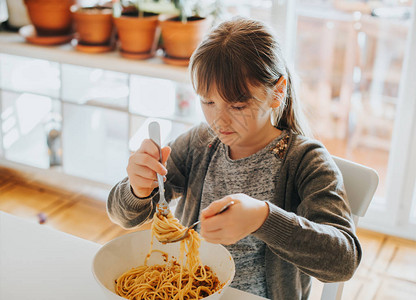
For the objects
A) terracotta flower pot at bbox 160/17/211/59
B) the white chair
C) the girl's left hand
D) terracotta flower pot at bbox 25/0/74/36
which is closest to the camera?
the girl's left hand

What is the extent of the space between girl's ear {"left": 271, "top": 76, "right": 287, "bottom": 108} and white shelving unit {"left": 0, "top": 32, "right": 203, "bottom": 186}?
118cm

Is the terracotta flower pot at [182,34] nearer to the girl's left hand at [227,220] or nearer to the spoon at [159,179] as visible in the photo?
the spoon at [159,179]

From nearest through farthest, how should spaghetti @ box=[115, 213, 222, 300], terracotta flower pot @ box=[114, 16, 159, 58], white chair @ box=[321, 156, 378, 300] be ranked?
spaghetti @ box=[115, 213, 222, 300] < white chair @ box=[321, 156, 378, 300] < terracotta flower pot @ box=[114, 16, 159, 58]

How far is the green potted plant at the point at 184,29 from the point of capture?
2295 mm

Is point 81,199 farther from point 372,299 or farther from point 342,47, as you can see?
point 342,47

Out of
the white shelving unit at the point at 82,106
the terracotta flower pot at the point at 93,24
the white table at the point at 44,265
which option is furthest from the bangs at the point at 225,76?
the terracotta flower pot at the point at 93,24

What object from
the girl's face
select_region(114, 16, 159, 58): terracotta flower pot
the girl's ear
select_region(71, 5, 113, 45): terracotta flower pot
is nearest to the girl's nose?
the girl's face

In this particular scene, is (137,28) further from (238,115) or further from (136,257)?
(136,257)

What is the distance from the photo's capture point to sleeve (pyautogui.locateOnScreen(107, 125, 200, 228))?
1175 millimetres

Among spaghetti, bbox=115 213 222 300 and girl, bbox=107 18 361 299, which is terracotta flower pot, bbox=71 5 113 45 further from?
spaghetti, bbox=115 213 222 300

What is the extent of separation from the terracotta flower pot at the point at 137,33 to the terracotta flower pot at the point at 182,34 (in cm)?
11

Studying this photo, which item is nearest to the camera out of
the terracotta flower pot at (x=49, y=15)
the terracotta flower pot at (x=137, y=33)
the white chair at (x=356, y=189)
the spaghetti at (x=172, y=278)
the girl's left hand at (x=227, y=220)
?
the girl's left hand at (x=227, y=220)

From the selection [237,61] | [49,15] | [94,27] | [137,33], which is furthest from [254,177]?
[49,15]

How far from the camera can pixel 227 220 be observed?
87 cm
